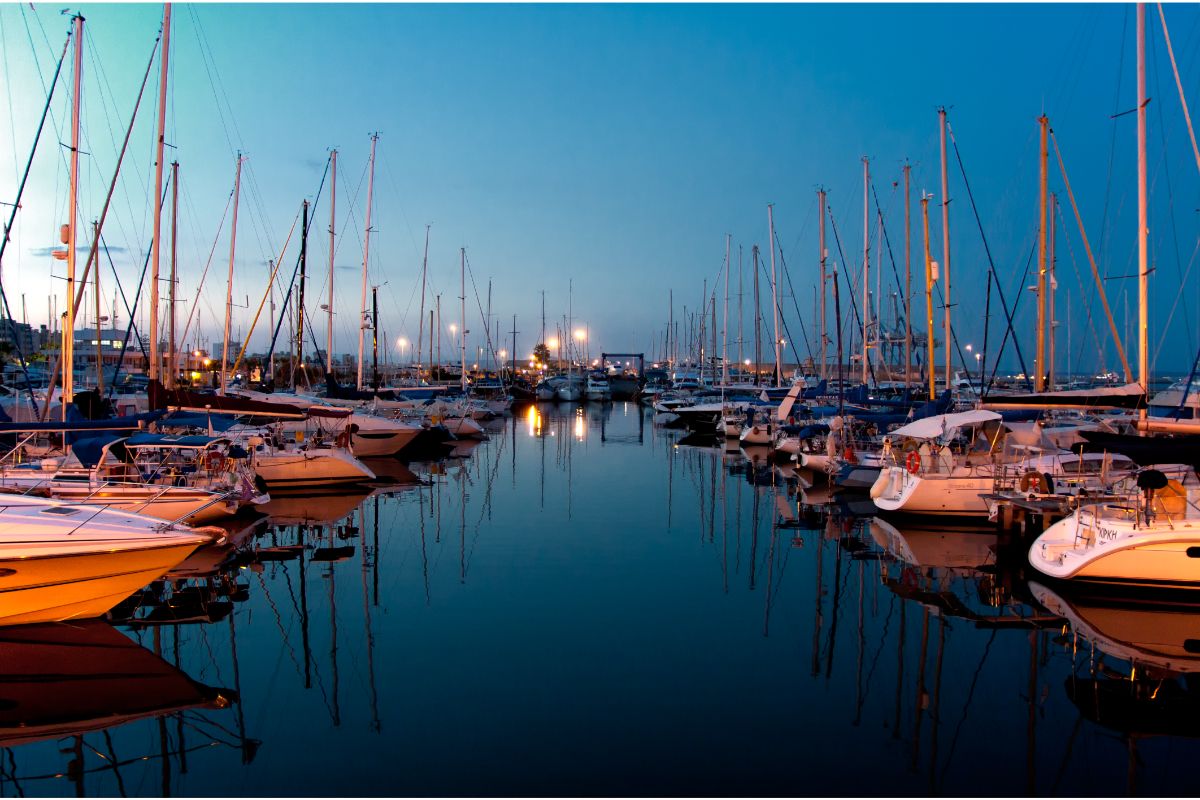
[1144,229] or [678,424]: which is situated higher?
[1144,229]

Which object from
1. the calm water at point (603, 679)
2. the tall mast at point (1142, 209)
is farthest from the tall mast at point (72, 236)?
the tall mast at point (1142, 209)

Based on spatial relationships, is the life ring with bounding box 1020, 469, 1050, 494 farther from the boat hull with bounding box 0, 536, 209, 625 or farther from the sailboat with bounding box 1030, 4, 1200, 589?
the boat hull with bounding box 0, 536, 209, 625

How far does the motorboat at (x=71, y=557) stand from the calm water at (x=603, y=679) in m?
0.45

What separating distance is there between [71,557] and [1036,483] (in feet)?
55.9

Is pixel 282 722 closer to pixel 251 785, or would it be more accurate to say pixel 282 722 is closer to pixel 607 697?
pixel 251 785

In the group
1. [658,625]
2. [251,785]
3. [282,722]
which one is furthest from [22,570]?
[658,625]

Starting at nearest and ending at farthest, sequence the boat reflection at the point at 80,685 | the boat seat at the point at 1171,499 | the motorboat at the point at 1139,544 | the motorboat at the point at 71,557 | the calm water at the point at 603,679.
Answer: the calm water at the point at 603,679, the boat reflection at the point at 80,685, the motorboat at the point at 71,557, the motorboat at the point at 1139,544, the boat seat at the point at 1171,499

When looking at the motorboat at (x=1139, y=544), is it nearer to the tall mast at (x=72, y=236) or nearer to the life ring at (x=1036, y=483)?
the life ring at (x=1036, y=483)

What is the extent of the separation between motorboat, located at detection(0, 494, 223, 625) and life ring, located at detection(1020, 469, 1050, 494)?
602 inches

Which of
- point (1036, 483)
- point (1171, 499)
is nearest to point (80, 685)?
point (1171, 499)

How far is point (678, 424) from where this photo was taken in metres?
55.5

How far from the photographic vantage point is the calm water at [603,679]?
7.62m

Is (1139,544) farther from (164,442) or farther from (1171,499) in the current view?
(164,442)

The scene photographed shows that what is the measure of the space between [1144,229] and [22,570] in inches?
797
